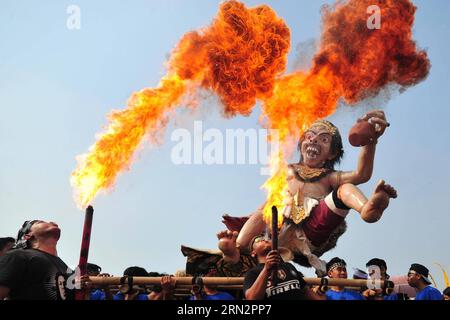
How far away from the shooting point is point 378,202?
10.2 meters

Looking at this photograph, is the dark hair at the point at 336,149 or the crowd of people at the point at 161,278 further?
the dark hair at the point at 336,149

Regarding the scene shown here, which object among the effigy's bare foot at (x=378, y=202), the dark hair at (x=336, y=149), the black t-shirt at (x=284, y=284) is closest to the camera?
the black t-shirt at (x=284, y=284)

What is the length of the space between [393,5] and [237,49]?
10.9 feet

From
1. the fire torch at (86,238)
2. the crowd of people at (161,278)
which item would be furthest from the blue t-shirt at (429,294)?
the fire torch at (86,238)

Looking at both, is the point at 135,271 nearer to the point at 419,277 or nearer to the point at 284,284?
the point at 284,284

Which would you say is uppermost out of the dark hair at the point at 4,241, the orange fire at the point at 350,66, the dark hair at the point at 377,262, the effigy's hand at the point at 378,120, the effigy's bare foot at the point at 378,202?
the orange fire at the point at 350,66

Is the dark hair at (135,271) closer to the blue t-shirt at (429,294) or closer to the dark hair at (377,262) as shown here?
the dark hair at (377,262)

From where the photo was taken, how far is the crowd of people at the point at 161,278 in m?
5.32

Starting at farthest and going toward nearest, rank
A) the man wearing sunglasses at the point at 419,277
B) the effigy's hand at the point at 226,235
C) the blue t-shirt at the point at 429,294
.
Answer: the effigy's hand at the point at 226,235
the man wearing sunglasses at the point at 419,277
the blue t-shirt at the point at 429,294

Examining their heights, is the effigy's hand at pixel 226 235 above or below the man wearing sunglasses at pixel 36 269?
above

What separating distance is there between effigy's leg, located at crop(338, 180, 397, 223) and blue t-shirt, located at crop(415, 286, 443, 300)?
2995mm

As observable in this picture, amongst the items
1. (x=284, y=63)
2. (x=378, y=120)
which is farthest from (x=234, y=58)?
(x=378, y=120)

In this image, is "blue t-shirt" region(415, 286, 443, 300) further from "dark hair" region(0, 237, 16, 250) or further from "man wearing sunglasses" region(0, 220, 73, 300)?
"dark hair" region(0, 237, 16, 250)

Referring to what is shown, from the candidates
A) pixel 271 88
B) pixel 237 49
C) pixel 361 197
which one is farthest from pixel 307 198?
pixel 237 49
